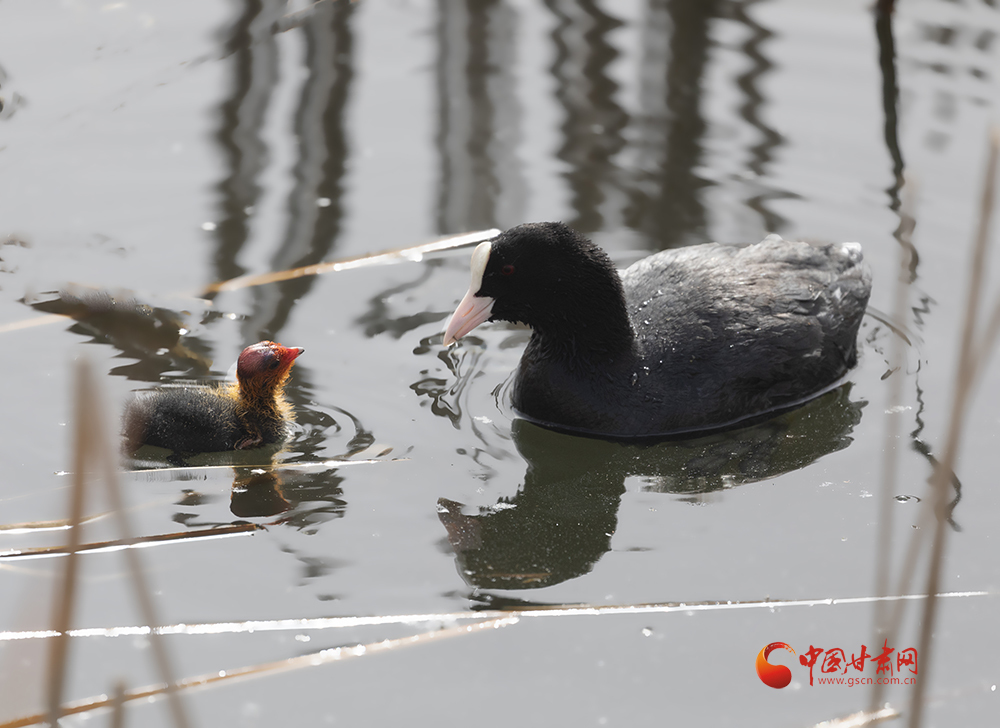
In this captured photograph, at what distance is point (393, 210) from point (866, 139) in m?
2.57

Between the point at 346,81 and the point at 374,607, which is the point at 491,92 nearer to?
the point at 346,81

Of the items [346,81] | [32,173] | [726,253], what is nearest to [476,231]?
[726,253]

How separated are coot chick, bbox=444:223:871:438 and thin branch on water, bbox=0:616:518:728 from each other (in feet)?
3.89

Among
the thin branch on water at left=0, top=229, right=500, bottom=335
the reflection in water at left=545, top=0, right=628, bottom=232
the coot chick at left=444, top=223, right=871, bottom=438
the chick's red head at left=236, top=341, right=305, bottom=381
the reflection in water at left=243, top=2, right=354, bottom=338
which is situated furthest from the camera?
the reflection in water at left=545, top=0, right=628, bottom=232

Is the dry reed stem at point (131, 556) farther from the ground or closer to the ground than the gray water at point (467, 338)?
farther from the ground

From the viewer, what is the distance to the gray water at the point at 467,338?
9.67ft

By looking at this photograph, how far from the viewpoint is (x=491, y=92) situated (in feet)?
20.8

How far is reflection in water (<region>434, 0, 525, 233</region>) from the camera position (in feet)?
17.6

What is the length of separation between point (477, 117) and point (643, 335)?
94.7 inches

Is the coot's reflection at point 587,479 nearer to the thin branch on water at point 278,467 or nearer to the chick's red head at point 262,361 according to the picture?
the thin branch on water at point 278,467

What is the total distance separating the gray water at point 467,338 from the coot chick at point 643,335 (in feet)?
0.37

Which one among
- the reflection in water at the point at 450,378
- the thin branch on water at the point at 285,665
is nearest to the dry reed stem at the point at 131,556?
the thin branch on water at the point at 285,665

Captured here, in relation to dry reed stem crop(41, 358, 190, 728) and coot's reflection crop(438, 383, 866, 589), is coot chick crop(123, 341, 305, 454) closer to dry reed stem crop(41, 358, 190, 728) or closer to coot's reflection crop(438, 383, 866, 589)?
coot's reflection crop(438, 383, 866, 589)

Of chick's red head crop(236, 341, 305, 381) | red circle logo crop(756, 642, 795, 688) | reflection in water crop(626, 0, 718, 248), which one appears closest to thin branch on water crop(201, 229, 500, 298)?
reflection in water crop(626, 0, 718, 248)
